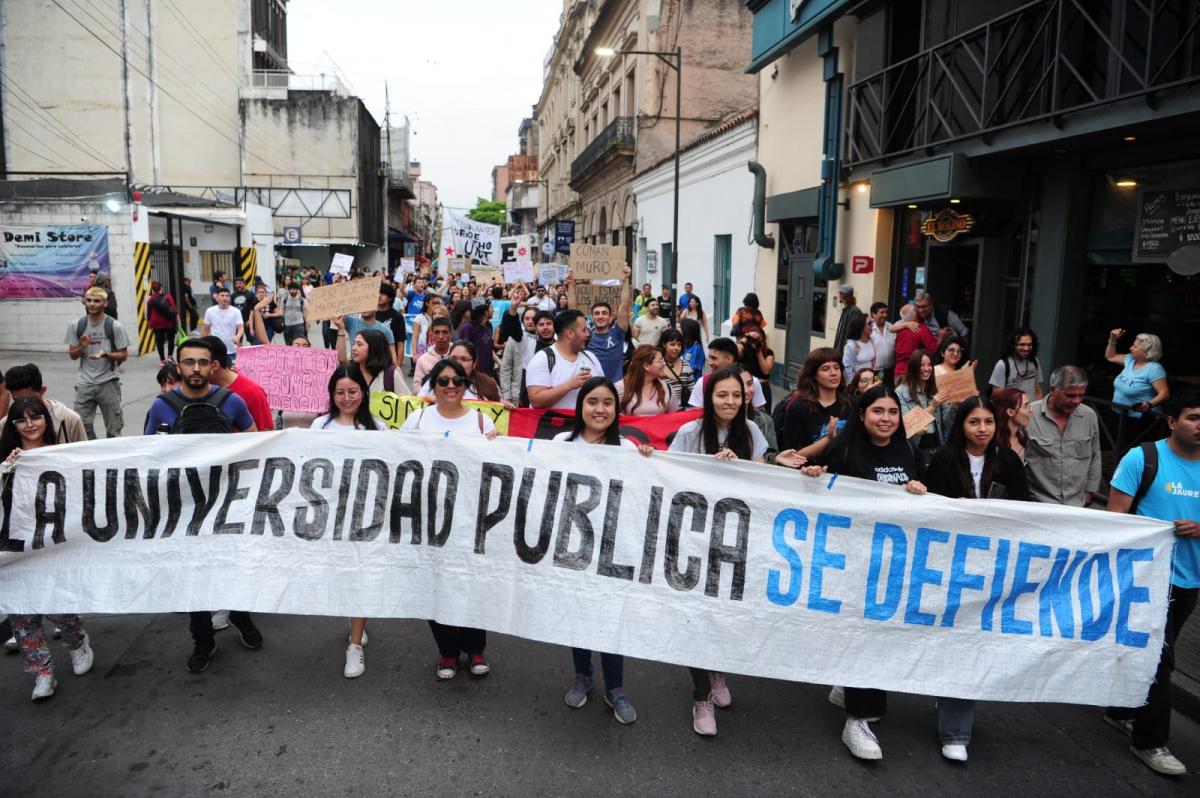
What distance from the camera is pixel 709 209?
20.8 metres

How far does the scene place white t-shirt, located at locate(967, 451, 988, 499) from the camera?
13.6ft

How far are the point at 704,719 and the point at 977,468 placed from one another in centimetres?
178

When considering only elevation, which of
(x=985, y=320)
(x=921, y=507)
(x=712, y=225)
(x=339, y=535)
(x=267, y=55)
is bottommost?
(x=339, y=535)

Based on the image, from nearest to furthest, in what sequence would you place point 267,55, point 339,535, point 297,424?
point 339,535, point 297,424, point 267,55

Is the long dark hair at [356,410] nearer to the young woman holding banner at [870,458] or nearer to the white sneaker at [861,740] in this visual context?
the young woman holding banner at [870,458]

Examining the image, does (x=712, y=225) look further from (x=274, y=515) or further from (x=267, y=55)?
(x=267, y=55)

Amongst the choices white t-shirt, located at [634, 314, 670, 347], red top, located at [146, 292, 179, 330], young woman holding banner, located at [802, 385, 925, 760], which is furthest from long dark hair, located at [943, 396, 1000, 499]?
red top, located at [146, 292, 179, 330]

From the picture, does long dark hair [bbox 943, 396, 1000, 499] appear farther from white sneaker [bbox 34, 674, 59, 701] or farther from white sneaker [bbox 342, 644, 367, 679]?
white sneaker [bbox 34, 674, 59, 701]

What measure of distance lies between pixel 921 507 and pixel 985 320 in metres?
7.91

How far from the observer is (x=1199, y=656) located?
4.79m

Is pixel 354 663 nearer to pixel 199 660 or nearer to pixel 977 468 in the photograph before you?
pixel 199 660

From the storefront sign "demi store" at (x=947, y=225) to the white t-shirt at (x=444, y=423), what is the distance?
8.52 m

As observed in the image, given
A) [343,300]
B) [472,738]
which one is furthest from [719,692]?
[343,300]

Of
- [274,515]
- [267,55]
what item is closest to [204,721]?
[274,515]
